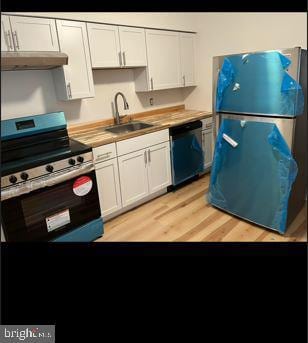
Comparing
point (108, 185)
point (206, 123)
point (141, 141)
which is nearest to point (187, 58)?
point (206, 123)

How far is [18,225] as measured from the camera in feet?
6.04

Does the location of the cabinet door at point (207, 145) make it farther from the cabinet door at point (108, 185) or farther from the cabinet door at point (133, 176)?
the cabinet door at point (108, 185)

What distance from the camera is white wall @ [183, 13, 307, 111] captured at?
271cm

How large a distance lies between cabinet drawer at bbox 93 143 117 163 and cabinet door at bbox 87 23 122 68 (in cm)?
83

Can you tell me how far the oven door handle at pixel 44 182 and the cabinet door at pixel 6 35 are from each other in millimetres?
1041

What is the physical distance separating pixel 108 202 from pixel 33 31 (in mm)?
1587

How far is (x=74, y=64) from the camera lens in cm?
239

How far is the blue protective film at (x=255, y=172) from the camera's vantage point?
2.04 meters

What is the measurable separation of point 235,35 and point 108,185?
2.40 m

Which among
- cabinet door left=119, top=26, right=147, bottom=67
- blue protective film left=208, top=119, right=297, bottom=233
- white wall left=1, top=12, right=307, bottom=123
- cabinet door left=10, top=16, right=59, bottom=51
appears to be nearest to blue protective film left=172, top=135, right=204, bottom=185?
blue protective film left=208, top=119, right=297, bottom=233

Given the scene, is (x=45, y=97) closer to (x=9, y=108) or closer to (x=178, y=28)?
(x=9, y=108)

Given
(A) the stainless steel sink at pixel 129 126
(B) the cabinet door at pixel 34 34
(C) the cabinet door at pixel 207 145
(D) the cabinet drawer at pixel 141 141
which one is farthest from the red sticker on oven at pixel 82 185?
(C) the cabinet door at pixel 207 145

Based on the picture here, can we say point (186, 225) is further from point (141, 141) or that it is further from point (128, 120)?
point (128, 120)
